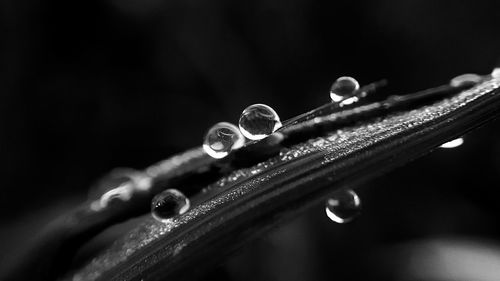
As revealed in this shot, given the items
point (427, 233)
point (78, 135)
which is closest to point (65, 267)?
point (427, 233)

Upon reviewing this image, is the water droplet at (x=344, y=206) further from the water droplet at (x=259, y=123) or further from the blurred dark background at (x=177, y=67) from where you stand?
the blurred dark background at (x=177, y=67)

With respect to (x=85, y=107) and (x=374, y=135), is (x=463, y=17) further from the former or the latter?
(x=374, y=135)

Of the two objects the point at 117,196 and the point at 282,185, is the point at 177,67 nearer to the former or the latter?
the point at 117,196

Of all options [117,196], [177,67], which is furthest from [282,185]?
[177,67]

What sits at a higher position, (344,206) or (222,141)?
(222,141)

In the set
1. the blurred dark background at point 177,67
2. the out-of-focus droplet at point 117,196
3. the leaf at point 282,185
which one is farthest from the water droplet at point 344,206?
the blurred dark background at point 177,67

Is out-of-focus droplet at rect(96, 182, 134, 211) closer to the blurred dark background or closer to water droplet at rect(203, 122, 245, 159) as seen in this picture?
water droplet at rect(203, 122, 245, 159)

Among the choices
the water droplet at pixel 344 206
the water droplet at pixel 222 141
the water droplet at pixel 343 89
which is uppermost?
the water droplet at pixel 222 141
